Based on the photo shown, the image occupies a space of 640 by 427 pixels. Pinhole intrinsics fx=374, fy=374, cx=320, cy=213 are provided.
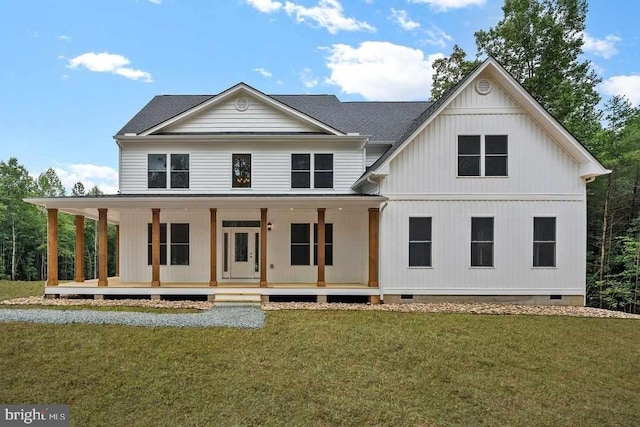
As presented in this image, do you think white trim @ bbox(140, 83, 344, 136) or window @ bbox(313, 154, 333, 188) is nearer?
white trim @ bbox(140, 83, 344, 136)

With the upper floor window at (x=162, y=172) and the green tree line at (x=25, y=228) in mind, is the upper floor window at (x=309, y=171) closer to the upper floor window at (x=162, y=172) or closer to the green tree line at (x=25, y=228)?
the upper floor window at (x=162, y=172)

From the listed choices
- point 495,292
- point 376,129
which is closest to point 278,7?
point 376,129

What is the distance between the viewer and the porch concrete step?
38.2ft

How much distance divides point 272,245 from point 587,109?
18.9 metres

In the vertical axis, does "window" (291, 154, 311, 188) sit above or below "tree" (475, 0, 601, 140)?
below

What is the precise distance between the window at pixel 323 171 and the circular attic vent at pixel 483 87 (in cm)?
545

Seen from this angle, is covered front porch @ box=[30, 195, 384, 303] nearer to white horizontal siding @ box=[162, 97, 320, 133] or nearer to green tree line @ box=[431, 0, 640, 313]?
white horizontal siding @ box=[162, 97, 320, 133]

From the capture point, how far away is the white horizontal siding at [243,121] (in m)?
14.0

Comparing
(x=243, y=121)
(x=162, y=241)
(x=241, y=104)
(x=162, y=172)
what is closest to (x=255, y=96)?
(x=241, y=104)

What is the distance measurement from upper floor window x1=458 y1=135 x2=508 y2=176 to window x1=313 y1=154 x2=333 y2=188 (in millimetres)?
4600

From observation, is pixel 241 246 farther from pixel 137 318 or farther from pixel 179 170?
pixel 137 318

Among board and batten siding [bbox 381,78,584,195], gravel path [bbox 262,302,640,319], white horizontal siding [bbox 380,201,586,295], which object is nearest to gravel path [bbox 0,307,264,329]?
gravel path [bbox 262,302,640,319]

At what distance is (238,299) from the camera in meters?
11.8

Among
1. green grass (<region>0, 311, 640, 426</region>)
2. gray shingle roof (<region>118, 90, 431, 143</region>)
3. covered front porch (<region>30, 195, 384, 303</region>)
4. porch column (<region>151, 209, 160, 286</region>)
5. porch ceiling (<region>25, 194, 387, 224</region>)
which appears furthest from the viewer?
gray shingle roof (<region>118, 90, 431, 143</region>)
